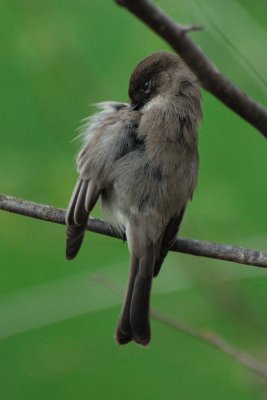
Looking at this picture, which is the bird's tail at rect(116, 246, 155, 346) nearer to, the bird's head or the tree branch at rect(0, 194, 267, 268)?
the tree branch at rect(0, 194, 267, 268)

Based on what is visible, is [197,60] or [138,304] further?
[138,304]

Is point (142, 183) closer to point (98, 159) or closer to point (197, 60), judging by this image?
point (98, 159)

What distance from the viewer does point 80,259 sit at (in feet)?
20.6

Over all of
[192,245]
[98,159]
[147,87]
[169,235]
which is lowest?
[169,235]

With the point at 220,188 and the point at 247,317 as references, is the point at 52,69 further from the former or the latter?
the point at 247,317

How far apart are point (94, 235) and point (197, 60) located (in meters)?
3.64

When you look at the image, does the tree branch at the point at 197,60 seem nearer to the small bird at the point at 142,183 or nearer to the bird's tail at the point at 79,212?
the bird's tail at the point at 79,212

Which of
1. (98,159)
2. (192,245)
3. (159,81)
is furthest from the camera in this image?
(159,81)

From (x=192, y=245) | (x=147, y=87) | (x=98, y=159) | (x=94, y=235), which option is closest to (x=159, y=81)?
(x=147, y=87)

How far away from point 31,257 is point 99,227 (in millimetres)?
2130

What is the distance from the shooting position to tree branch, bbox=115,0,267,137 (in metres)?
2.19

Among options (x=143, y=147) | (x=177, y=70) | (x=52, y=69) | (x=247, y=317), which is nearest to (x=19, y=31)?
(x=52, y=69)

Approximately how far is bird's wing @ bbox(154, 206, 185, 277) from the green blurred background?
1.03 feet

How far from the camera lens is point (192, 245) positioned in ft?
12.4
